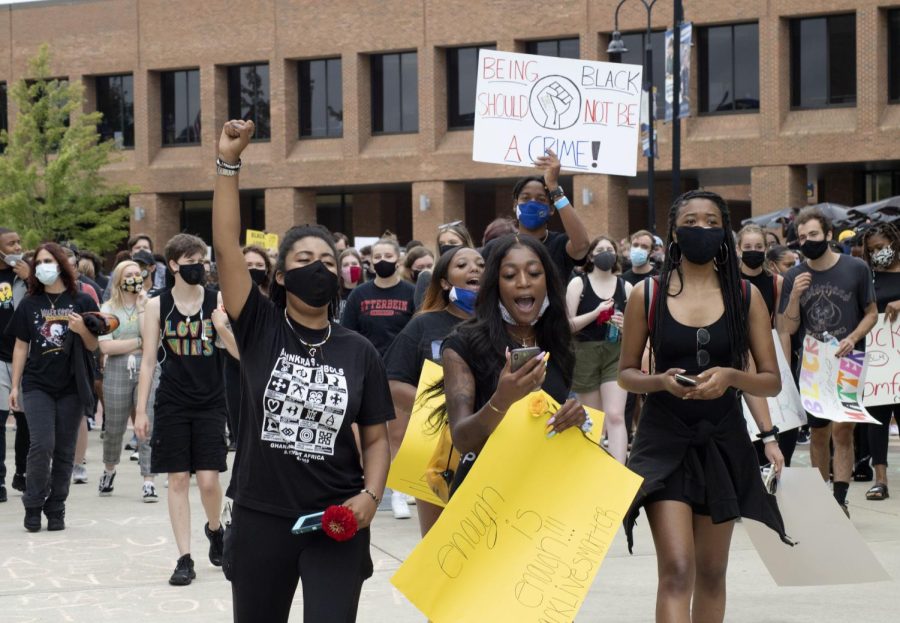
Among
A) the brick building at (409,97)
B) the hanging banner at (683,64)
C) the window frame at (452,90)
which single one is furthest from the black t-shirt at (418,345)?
the window frame at (452,90)

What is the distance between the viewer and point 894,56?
120 feet

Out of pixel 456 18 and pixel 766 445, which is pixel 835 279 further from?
pixel 456 18

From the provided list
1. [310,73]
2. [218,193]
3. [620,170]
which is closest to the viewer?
[218,193]

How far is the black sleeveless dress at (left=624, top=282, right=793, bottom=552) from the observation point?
5.09 metres

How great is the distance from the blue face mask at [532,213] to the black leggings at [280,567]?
254 centimetres

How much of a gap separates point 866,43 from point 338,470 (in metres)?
34.4

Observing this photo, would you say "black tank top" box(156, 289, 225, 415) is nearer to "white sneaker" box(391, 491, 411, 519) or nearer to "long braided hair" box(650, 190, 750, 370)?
"white sneaker" box(391, 491, 411, 519)

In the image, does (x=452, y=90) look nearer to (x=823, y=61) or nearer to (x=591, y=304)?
(x=823, y=61)

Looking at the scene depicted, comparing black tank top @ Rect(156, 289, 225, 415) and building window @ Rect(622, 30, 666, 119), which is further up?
building window @ Rect(622, 30, 666, 119)

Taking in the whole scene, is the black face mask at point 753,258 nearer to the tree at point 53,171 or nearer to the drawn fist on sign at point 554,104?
the drawn fist on sign at point 554,104

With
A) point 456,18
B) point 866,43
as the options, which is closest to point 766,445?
point 866,43

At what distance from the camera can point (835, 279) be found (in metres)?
10.1

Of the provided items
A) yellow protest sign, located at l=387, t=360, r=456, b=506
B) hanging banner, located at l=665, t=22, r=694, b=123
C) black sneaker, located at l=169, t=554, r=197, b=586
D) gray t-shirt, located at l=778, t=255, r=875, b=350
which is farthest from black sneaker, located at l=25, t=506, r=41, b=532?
hanging banner, located at l=665, t=22, r=694, b=123

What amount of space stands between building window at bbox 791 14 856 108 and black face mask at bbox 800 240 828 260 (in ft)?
95.1
